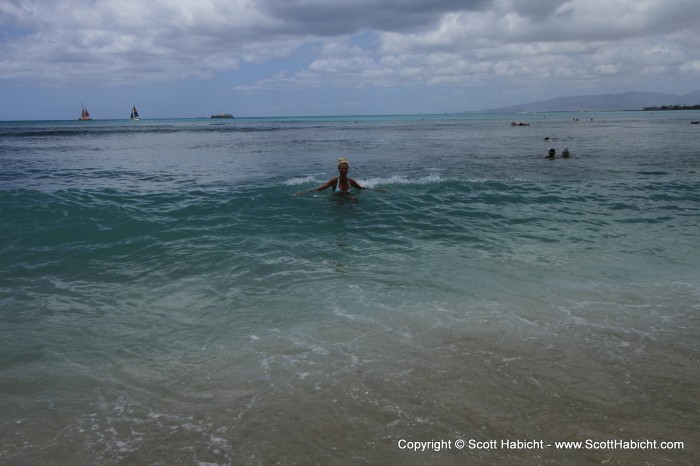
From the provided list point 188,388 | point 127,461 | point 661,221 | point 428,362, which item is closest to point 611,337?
point 428,362

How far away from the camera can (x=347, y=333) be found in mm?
6797

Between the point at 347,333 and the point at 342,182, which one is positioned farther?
the point at 342,182

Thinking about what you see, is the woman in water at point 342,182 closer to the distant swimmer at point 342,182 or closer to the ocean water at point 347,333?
the distant swimmer at point 342,182

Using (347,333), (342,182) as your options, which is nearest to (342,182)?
(342,182)

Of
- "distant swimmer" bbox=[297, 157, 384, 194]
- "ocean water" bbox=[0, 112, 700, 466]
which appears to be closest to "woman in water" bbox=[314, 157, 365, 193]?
"distant swimmer" bbox=[297, 157, 384, 194]

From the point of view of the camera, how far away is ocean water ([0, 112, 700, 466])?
4.55 meters

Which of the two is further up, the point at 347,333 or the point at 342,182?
the point at 342,182

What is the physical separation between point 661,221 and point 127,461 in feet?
50.1

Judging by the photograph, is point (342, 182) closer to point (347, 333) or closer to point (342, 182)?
point (342, 182)

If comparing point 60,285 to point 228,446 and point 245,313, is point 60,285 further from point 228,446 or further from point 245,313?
point 228,446

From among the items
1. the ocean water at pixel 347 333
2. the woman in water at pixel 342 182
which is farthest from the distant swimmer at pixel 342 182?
the ocean water at pixel 347 333

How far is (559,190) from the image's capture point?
18.5m

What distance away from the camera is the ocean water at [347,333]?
4555mm

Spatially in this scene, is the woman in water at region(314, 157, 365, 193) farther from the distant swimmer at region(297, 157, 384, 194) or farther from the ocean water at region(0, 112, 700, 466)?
the ocean water at region(0, 112, 700, 466)
